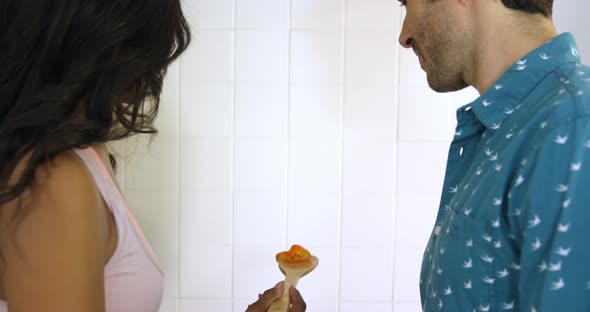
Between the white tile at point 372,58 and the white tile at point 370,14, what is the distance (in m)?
0.02

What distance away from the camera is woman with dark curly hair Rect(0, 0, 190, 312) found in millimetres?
520

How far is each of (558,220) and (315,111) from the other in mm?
747

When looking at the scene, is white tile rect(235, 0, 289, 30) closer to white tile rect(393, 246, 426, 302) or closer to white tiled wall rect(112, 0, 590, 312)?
white tiled wall rect(112, 0, 590, 312)

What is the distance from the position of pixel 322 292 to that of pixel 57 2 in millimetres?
907

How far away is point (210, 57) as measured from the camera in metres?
1.21

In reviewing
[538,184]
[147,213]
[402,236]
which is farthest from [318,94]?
[538,184]

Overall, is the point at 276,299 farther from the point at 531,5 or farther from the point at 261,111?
the point at 531,5

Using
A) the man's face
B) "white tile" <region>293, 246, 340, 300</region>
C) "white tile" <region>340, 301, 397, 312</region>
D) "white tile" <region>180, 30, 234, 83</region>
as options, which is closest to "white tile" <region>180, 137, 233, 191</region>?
"white tile" <region>180, 30, 234, 83</region>

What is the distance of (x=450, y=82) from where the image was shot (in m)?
0.80

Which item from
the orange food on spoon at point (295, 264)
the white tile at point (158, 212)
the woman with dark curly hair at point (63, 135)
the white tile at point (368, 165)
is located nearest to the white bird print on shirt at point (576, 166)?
the woman with dark curly hair at point (63, 135)

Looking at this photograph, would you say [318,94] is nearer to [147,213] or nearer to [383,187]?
[383,187]

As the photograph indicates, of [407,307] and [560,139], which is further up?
[560,139]

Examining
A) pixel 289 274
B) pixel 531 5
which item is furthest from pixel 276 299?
pixel 531 5

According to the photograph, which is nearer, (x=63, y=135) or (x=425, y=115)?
(x=63, y=135)
